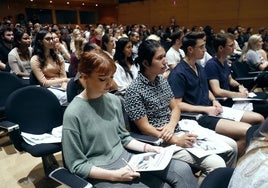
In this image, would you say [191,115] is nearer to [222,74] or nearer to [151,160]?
[151,160]

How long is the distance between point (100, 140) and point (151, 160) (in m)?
0.32

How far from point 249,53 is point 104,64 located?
3982mm

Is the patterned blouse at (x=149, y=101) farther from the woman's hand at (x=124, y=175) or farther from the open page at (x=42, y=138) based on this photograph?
the open page at (x=42, y=138)

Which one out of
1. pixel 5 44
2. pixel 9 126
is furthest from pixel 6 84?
pixel 5 44

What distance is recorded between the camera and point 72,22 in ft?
62.7

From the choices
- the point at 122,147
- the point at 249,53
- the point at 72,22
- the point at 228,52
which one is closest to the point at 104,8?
the point at 72,22

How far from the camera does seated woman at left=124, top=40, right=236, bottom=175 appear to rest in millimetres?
1765

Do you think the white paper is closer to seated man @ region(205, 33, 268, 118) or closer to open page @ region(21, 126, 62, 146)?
seated man @ region(205, 33, 268, 118)

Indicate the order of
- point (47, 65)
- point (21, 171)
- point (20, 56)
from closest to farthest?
point (21, 171)
point (47, 65)
point (20, 56)

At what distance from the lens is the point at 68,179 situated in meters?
1.19

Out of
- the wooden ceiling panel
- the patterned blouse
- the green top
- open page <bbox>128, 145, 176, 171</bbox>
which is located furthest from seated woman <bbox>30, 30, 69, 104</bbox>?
the wooden ceiling panel

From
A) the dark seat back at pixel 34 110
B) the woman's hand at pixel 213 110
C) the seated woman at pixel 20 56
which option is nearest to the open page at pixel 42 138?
the dark seat back at pixel 34 110

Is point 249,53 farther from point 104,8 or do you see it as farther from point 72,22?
point 104,8

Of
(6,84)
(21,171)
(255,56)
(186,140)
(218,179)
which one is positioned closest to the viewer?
(218,179)
